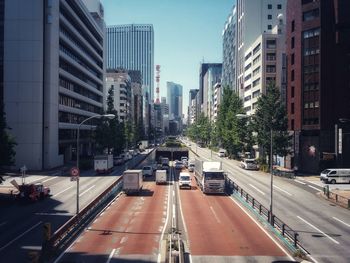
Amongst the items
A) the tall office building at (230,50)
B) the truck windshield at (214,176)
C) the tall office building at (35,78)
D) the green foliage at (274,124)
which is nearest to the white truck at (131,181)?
the truck windshield at (214,176)

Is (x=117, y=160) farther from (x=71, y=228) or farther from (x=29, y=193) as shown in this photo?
(x=71, y=228)

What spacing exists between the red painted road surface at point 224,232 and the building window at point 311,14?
4511 cm

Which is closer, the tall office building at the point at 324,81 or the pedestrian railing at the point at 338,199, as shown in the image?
the pedestrian railing at the point at 338,199

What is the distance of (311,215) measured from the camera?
39.0 meters

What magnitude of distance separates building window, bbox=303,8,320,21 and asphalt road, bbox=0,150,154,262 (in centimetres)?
4639

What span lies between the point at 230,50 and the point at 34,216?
149695 millimetres

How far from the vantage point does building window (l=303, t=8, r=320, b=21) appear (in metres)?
75.2

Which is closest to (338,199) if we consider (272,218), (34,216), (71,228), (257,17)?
(272,218)

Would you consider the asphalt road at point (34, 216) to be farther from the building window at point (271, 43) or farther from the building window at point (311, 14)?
the building window at point (271, 43)

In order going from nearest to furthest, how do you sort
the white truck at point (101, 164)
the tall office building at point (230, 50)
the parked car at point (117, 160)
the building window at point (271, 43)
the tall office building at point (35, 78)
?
the white truck at point (101, 164) → the tall office building at point (35, 78) → the parked car at point (117, 160) → the building window at point (271, 43) → the tall office building at point (230, 50)

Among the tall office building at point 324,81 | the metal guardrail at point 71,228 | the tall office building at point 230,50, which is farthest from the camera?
the tall office building at point 230,50

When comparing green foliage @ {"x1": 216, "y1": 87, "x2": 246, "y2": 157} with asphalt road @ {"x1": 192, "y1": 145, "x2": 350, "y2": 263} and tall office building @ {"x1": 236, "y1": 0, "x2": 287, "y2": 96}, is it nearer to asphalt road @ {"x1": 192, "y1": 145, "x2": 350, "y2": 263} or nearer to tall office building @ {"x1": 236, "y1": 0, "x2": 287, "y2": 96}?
tall office building @ {"x1": 236, "y1": 0, "x2": 287, "y2": 96}

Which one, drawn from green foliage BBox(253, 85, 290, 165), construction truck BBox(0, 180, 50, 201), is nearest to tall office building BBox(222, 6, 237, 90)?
green foliage BBox(253, 85, 290, 165)

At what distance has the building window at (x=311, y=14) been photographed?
7518cm
